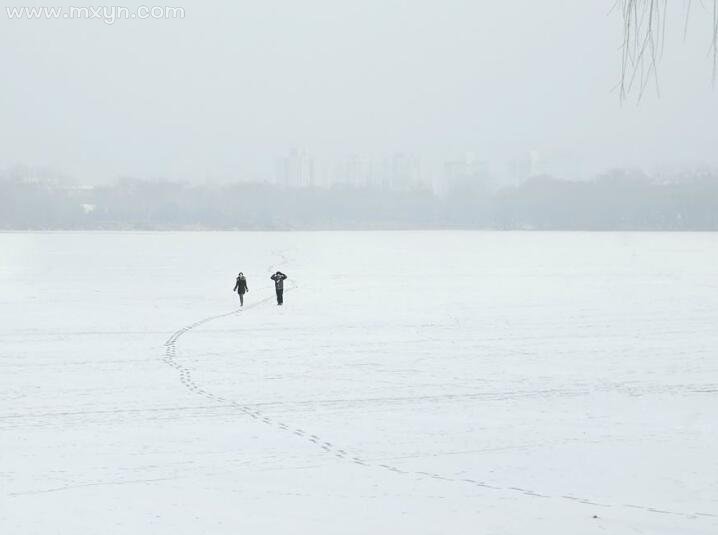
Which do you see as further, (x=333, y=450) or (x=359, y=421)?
(x=359, y=421)

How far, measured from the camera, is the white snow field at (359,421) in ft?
24.9

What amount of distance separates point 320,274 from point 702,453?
31504 mm

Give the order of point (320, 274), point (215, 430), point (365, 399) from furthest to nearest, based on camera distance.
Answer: point (320, 274), point (365, 399), point (215, 430)

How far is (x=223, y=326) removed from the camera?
2094 centimetres

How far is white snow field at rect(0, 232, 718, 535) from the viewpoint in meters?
7.58

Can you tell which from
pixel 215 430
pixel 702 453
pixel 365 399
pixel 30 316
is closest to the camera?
pixel 702 453

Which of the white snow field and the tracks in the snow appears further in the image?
the tracks in the snow

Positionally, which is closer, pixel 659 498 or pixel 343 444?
pixel 659 498

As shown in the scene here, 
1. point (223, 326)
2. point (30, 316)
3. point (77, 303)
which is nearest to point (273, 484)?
point (223, 326)

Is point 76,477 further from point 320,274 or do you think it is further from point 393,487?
point 320,274

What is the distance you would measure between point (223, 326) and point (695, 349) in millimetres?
9260

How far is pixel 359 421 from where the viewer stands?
10891 millimetres

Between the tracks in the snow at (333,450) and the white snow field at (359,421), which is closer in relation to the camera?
the white snow field at (359,421)

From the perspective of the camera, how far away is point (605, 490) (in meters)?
8.14
